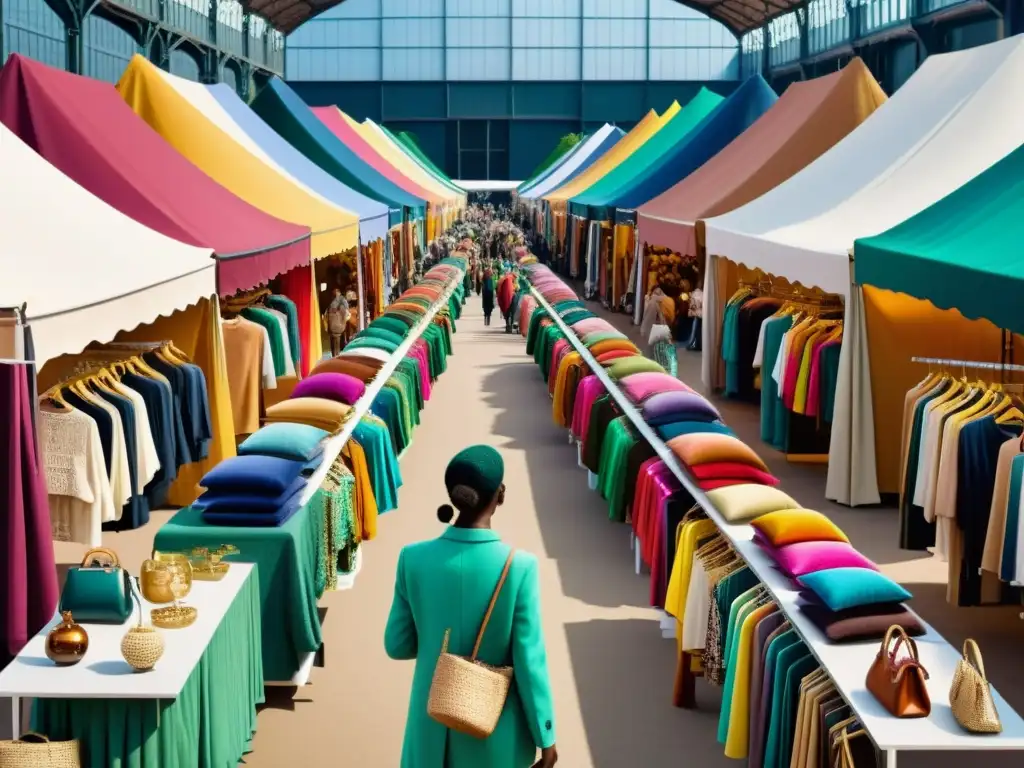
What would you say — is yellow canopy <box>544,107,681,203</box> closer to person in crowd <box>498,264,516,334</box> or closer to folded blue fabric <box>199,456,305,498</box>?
person in crowd <box>498,264,516,334</box>

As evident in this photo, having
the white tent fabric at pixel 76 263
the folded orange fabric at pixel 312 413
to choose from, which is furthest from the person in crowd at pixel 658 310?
the folded orange fabric at pixel 312 413

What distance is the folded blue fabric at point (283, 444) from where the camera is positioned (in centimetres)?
642

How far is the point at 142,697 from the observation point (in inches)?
167

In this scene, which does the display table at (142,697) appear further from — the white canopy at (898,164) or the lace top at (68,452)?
the white canopy at (898,164)

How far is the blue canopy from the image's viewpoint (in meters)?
16.3

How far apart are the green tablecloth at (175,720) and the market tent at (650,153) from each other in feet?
61.3

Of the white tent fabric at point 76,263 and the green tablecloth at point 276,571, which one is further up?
the white tent fabric at point 76,263

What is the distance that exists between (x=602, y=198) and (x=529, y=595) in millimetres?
21908

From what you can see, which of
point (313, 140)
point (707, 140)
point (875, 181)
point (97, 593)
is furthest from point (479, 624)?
point (707, 140)

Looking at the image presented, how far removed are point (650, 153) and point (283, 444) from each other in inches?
809

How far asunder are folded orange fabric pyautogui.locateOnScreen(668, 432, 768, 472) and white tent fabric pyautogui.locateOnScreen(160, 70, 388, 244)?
28.4 ft

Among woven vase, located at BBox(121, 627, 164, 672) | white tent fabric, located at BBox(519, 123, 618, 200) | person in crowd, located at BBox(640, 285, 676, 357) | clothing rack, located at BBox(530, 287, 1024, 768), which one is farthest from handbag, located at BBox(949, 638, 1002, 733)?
white tent fabric, located at BBox(519, 123, 618, 200)

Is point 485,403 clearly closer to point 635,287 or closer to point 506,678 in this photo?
point 635,287

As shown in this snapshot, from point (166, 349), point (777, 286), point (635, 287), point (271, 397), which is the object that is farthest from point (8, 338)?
point (635, 287)
